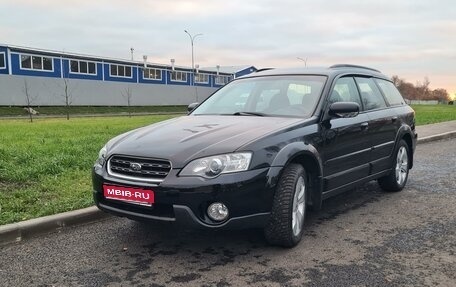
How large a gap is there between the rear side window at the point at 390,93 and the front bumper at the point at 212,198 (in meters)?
3.22

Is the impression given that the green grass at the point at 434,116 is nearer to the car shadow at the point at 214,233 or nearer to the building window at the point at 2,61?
the car shadow at the point at 214,233

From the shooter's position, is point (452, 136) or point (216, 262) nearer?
point (216, 262)

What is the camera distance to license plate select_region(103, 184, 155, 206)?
3.63 metres

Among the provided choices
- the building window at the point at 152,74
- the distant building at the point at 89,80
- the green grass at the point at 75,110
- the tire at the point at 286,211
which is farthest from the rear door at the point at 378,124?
the building window at the point at 152,74

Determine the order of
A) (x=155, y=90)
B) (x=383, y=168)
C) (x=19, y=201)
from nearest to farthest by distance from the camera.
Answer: (x=19, y=201) → (x=383, y=168) → (x=155, y=90)

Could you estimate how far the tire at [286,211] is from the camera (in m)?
3.84

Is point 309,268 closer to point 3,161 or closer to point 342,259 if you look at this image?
point 342,259

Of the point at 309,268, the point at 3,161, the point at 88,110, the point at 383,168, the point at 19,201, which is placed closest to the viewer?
the point at 309,268

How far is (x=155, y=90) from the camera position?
52.2 meters

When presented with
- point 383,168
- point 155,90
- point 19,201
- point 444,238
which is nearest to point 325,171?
point 444,238

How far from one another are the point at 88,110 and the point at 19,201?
127 feet

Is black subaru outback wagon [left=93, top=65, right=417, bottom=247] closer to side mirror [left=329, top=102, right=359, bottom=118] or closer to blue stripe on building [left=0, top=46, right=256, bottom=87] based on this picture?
side mirror [left=329, top=102, right=359, bottom=118]

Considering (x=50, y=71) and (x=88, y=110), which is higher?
(x=50, y=71)

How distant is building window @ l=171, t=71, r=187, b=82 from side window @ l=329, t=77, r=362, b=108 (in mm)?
51533
